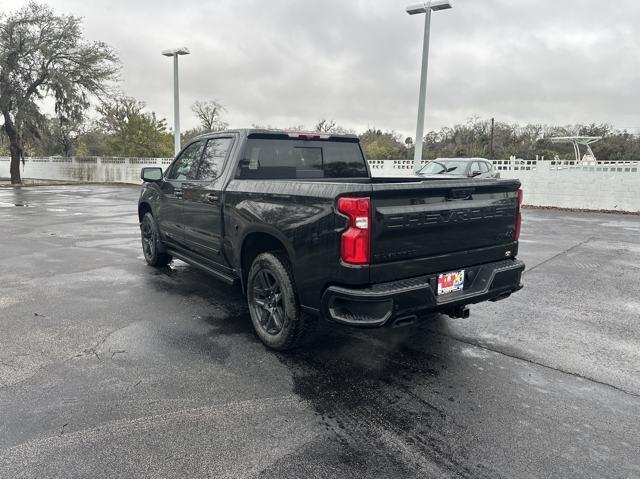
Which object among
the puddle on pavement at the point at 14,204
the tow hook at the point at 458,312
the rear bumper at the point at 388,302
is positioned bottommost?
the puddle on pavement at the point at 14,204

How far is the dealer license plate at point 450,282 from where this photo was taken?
342cm

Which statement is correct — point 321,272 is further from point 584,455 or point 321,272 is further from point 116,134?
point 116,134

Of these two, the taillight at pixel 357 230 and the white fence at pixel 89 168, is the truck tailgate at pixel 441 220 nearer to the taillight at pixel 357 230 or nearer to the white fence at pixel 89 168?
the taillight at pixel 357 230

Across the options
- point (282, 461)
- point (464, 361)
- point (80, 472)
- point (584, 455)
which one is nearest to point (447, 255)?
point (464, 361)

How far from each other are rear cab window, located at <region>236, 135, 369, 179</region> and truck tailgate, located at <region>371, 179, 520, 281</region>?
5.60 ft

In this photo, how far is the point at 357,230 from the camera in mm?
2994

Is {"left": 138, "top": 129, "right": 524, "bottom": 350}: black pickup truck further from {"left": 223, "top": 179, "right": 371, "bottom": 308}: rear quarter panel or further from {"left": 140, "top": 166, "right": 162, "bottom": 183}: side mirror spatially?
{"left": 140, "top": 166, "right": 162, "bottom": 183}: side mirror

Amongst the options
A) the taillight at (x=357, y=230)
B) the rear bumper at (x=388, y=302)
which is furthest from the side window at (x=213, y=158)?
the rear bumper at (x=388, y=302)

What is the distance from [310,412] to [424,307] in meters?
1.09

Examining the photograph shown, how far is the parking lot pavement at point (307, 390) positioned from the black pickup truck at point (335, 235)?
0.51 metres

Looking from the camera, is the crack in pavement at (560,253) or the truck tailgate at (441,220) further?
the crack in pavement at (560,253)

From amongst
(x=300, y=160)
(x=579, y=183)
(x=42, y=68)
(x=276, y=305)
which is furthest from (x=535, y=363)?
(x=42, y=68)

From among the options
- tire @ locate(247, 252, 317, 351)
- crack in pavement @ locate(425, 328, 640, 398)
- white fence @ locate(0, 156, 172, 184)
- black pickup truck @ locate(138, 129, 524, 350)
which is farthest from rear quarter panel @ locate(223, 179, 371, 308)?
white fence @ locate(0, 156, 172, 184)

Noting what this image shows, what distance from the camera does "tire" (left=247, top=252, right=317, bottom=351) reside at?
360 centimetres
